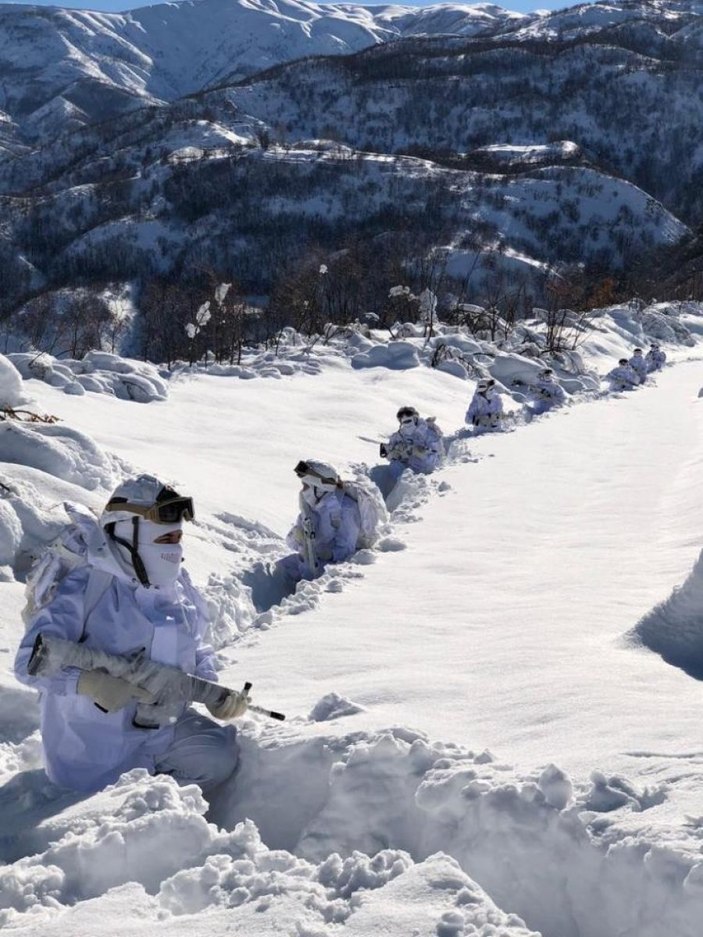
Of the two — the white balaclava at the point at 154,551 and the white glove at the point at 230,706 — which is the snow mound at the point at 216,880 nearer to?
the white glove at the point at 230,706

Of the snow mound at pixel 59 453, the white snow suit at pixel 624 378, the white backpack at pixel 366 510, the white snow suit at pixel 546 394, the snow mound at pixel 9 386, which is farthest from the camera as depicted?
the white snow suit at pixel 624 378

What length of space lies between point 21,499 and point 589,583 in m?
3.62

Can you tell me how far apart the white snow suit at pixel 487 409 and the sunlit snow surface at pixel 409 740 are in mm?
4935

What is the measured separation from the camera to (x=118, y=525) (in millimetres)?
3309

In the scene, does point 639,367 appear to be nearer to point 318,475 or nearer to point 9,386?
point 9,386

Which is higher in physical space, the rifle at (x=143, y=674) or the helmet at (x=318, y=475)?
the rifle at (x=143, y=674)

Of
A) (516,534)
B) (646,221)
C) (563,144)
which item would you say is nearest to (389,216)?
(646,221)

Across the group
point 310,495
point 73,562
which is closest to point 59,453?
point 310,495

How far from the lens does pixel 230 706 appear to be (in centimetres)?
342

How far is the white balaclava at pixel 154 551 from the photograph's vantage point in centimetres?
330

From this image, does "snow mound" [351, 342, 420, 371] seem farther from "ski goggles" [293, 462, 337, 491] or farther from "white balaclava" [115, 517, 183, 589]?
"white balaclava" [115, 517, 183, 589]

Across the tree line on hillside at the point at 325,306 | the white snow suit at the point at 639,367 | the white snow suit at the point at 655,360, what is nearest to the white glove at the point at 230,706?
the tree line on hillside at the point at 325,306

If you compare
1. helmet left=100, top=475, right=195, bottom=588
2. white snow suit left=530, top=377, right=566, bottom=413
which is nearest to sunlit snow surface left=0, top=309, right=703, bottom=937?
helmet left=100, top=475, right=195, bottom=588

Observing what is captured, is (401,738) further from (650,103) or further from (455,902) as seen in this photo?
(650,103)
